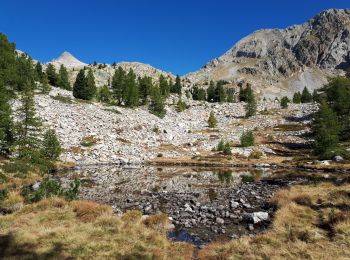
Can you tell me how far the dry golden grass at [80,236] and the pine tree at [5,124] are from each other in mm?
25584

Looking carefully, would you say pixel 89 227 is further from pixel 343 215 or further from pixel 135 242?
pixel 343 215

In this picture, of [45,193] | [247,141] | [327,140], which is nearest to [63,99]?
[247,141]

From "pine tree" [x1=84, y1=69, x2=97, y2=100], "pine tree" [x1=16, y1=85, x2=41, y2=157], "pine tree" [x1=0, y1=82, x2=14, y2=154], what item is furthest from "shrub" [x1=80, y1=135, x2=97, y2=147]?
"pine tree" [x1=84, y1=69, x2=97, y2=100]

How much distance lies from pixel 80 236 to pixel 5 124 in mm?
33724

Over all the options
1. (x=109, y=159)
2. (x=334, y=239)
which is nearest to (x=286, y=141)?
(x=109, y=159)

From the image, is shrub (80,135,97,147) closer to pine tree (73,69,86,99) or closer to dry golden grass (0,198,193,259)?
pine tree (73,69,86,99)

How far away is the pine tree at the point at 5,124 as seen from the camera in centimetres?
4153

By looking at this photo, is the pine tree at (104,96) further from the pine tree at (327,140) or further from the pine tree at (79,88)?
the pine tree at (327,140)

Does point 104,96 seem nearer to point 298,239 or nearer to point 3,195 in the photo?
point 3,195

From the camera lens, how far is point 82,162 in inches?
2330

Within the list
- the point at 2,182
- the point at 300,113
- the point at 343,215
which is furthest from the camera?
the point at 300,113

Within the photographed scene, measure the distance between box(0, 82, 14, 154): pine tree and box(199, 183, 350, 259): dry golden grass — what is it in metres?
36.1

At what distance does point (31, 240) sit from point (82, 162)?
4571 cm

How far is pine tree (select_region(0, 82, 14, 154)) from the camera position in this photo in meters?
41.5
